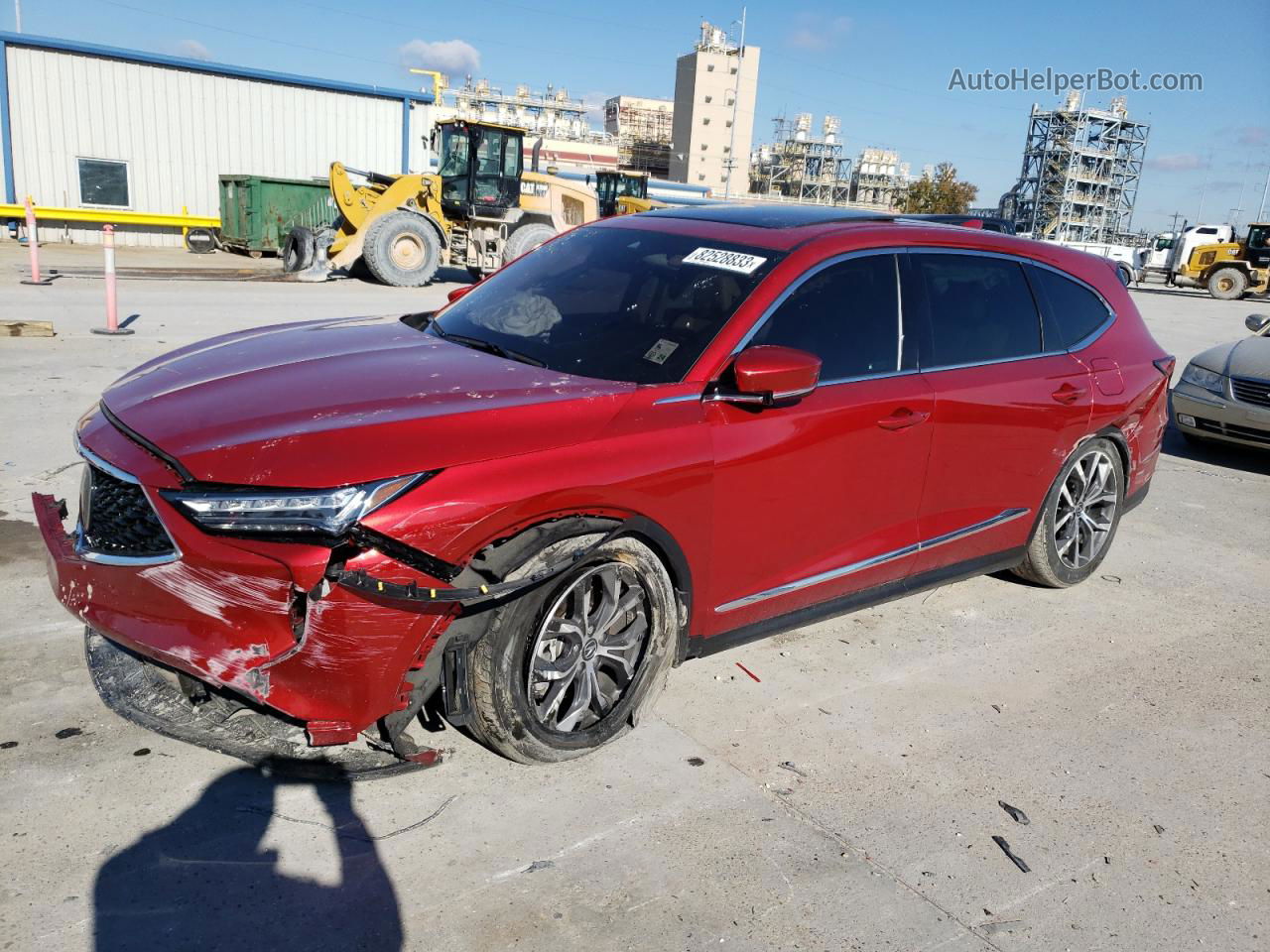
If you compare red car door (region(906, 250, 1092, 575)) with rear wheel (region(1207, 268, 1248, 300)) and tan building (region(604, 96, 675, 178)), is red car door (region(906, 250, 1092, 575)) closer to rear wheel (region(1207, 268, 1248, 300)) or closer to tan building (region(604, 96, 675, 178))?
rear wheel (region(1207, 268, 1248, 300))

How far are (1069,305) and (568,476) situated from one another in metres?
3.18

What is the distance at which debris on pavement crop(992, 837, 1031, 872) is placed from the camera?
2.90m

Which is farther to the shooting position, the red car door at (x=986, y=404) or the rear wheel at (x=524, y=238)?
the rear wheel at (x=524, y=238)

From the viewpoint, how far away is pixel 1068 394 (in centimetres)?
465

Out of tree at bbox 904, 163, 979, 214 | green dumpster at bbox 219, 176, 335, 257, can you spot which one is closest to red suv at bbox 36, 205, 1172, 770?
green dumpster at bbox 219, 176, 335, 257

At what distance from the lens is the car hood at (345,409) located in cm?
269

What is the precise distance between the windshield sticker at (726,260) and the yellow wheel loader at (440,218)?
49.4 feet

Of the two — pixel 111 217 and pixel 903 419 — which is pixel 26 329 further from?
pixel 111 217

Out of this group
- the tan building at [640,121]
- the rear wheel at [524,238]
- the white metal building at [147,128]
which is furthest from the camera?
the tan building at [640,121]

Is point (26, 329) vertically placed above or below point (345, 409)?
below

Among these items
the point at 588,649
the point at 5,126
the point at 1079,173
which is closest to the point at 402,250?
the point at 5,126

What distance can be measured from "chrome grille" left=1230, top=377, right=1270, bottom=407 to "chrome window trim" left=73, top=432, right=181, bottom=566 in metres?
8.49

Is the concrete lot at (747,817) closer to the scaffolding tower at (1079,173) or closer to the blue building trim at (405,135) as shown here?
the blue building trim at (405,135)

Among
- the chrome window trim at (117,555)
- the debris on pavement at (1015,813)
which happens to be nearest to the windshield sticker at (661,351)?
the chrome window trim at (117,555)
